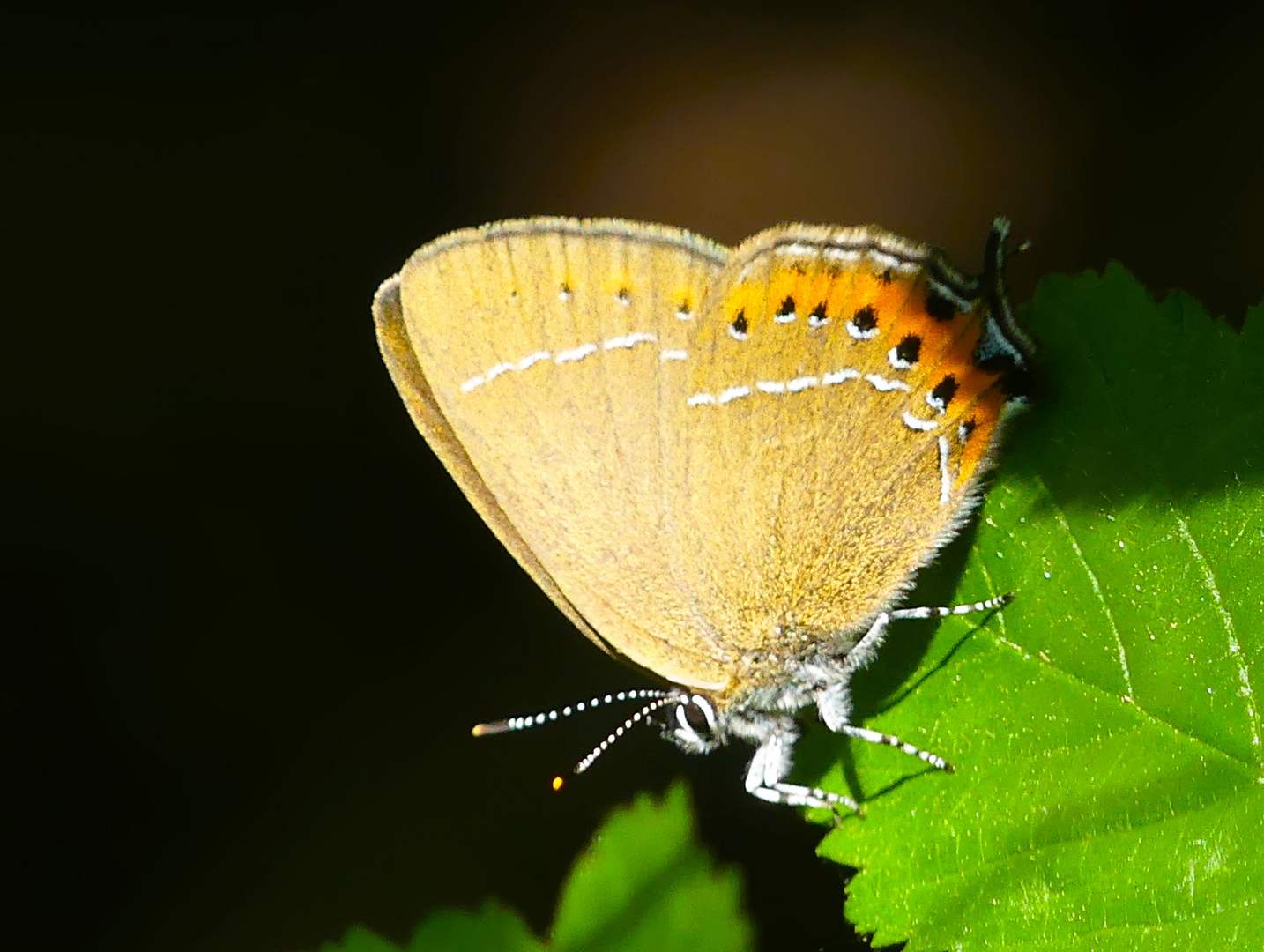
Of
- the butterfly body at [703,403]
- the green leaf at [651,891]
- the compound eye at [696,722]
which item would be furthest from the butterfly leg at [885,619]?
the green leaf at [651,891]

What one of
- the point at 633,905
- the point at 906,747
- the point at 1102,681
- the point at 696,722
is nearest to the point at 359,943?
the point at 633,905

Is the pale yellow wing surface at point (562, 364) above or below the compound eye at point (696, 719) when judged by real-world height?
above

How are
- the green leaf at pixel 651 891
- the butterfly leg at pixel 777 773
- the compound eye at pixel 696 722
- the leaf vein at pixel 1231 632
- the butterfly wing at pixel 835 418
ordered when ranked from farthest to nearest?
1. the green leaf at pixel 651 891
2. the compound eye at pixel 696 722
3. the butterfly leg at pixel 777 773
4. the butterfly wing at pixel 835 418
5. the leaf vein at pixel 1231 632

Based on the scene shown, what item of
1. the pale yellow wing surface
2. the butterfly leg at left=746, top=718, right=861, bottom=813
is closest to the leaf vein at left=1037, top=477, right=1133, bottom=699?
the butterfly leg at left=746, top=718, right=861, bottom=813

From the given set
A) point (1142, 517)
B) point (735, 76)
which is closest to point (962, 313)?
point (1142, 517)

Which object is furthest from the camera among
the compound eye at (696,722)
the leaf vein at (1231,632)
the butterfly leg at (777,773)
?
the compound eye at (696,722)

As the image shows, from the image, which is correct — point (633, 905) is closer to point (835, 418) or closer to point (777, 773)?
point (777, 773)

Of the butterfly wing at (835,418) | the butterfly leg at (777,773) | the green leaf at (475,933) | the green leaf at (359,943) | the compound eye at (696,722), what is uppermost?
the butterfly wing at (835,418)

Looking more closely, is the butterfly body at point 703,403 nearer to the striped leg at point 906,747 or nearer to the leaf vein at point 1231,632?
the striped leg at point 906,747

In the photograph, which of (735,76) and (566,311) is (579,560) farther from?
(735,76)
